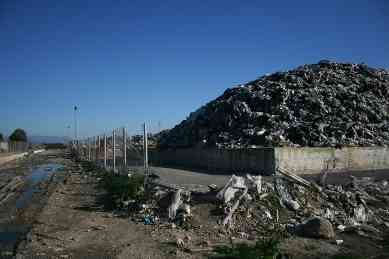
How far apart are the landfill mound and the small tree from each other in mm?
71646

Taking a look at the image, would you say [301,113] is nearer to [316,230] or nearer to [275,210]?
[275,210]

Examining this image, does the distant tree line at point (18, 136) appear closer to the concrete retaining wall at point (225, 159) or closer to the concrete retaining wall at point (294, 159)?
the concrete retaining wall at point (225, 159)

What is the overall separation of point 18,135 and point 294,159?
8596cm

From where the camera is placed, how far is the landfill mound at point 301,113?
19250 mm

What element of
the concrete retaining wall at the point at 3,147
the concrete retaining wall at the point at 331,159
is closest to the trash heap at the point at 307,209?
the concrete retaining wall at the point at 331,159

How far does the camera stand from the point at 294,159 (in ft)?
52.0

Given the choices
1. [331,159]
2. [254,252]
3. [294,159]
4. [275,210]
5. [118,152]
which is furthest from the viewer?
[118,152]

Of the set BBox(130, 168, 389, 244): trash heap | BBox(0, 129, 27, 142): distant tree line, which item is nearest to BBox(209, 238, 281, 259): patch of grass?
BBox(130, 168, 389, 244): trash heap

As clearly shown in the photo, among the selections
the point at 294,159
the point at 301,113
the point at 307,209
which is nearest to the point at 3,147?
the point at 301,113

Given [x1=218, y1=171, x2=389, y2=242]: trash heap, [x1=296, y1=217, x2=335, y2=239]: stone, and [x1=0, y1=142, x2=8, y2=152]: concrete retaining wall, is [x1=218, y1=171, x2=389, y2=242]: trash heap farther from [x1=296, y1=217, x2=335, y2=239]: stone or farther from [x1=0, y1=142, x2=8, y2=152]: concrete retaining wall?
[x1=0, y1=142, x2=8, y2=152]: concrete retaining wall

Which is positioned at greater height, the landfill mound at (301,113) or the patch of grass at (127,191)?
the landfill mound at (301,113)

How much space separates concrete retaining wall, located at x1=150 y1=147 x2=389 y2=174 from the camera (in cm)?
1545

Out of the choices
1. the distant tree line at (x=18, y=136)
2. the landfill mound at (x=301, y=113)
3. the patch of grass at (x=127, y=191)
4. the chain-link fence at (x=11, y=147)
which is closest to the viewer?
the patch of grass at (x=127, y=191)

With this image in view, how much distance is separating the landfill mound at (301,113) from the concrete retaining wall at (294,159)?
0.67 m
